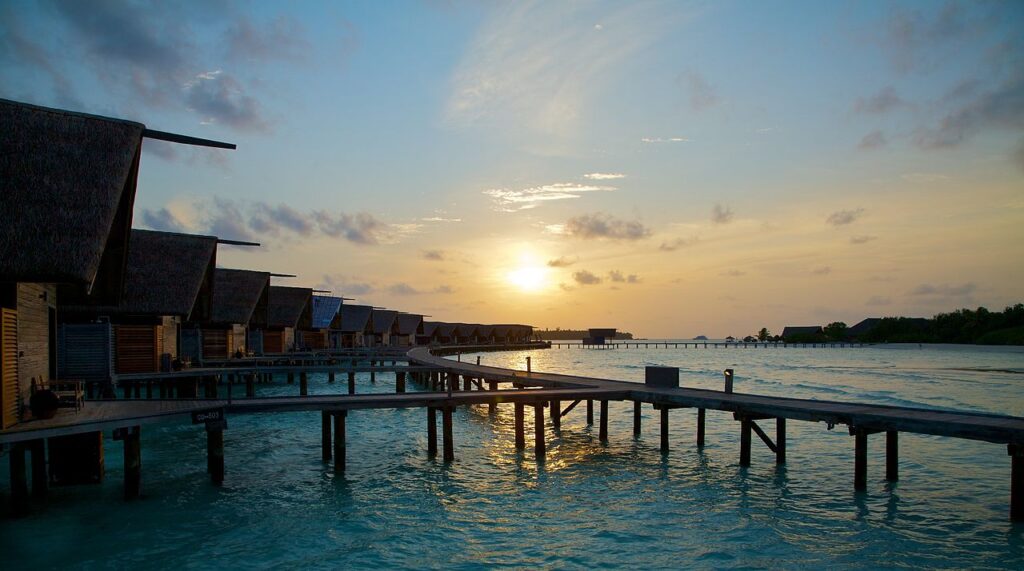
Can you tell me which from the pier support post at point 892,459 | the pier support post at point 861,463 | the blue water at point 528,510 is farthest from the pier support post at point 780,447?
the pier support post at point 861,463

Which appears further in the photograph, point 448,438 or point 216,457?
point 448,438

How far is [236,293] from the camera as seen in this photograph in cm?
3897

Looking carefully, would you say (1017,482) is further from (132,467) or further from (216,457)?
(132,467)

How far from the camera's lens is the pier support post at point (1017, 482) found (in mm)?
11656

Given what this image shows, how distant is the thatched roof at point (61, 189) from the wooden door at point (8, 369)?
1.10 metres

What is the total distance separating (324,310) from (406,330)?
1099 inches

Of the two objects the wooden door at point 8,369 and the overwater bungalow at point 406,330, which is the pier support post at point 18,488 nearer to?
the wooden door at point 8,369

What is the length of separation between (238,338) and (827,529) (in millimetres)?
35909

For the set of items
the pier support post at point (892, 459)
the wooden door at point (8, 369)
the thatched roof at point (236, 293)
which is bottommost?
the pier support post at point (892, 459)

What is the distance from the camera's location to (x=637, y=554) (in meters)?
10.7

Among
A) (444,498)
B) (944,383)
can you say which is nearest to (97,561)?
(444,498)

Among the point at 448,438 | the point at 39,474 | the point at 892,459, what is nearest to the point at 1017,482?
the point at 892,459

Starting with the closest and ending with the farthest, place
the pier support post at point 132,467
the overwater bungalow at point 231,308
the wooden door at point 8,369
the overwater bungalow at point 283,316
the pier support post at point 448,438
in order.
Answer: the wooden door at point 8,369 → the pier support post at point 132,467 → the pier support post at point 448,438 → the overwater bungalow at point 231,308 → the overwater bungalow at point 283,316

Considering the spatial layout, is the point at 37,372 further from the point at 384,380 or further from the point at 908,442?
the point at 384,380
